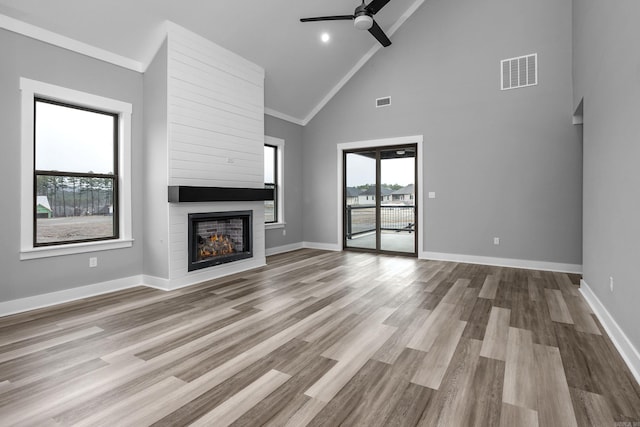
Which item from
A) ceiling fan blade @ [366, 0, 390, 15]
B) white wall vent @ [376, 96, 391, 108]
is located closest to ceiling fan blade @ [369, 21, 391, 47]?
ceiling fan blade @ [366, 0, 390, 15]

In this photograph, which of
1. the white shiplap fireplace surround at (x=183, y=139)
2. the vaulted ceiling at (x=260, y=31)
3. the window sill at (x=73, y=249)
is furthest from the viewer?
the white shiplap fireplace surround at (x=183, y=139)

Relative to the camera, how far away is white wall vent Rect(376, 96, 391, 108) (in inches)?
254

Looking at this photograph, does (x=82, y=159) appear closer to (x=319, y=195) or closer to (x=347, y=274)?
(x=347, y=274)

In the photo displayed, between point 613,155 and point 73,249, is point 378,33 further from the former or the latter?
point 73,249

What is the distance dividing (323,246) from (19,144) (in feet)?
17.4

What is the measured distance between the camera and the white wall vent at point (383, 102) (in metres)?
6.46

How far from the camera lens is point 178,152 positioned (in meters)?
4.23

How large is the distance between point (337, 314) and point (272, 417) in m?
1.57

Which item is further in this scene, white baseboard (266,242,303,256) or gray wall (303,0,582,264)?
white baseboard (266,242,303,256)

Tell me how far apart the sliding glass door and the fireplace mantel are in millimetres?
2219

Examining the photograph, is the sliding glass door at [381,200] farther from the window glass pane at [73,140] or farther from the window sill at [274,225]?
the window glass pane at [73,140]

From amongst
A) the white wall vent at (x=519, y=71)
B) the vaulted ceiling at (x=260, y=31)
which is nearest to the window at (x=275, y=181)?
the vaulted ceiling at (x=260, y=31)

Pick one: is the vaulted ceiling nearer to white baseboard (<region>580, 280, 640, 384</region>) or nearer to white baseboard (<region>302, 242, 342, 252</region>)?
white baseboard (<region>302, 242, 342, 252</region>)

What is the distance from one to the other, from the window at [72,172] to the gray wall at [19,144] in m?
0.06
